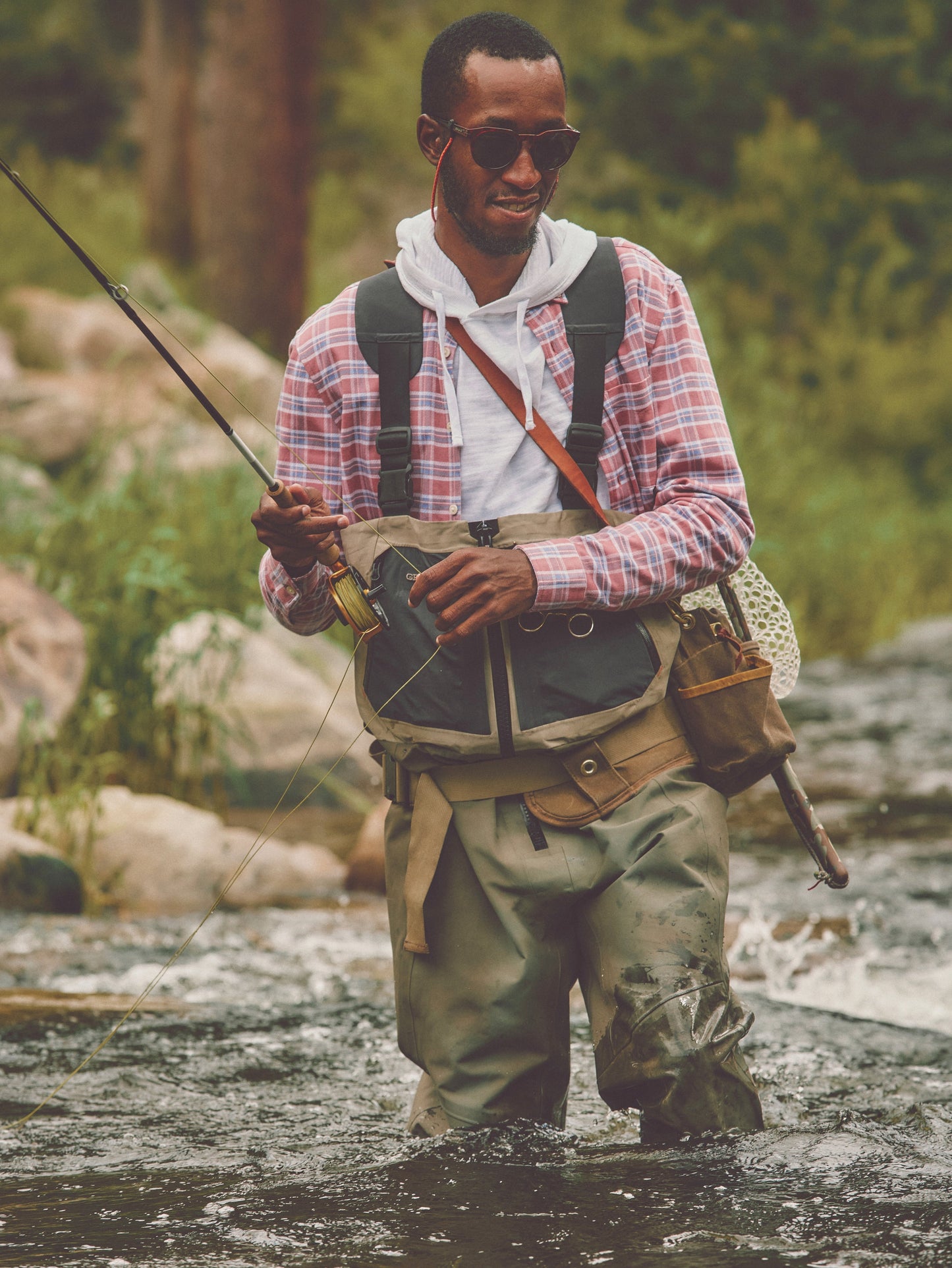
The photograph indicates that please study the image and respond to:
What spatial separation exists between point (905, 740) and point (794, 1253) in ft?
20.2

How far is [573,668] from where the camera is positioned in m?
2.69

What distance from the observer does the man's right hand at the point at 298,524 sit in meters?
2.66

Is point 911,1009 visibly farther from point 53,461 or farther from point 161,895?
point 53,461

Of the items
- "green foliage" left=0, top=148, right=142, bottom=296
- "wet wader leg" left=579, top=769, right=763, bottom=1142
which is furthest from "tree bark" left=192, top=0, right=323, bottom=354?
"wet wader leg" left=579, top=769, right=763, bottom=1142

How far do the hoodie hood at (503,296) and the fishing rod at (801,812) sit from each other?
0.59m

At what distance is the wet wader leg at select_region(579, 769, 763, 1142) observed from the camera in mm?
2621

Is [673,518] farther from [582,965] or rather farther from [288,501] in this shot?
[582,965]

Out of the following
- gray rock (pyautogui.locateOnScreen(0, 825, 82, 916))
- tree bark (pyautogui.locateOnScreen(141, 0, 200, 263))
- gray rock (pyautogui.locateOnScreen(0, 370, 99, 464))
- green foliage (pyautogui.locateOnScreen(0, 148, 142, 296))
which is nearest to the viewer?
gray rock (pyautogui.locateOnScreen(0, 825, 82, 916))

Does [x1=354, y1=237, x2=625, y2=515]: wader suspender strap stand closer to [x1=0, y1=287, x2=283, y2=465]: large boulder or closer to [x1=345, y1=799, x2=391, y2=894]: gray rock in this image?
[x1=345, y1=799, x2=391, y2=894]: gray rock

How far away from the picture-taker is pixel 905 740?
8.37 metres

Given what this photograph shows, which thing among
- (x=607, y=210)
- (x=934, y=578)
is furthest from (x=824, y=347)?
(x=934, y=578)

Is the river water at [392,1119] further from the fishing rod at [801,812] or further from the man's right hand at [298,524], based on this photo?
the man's right hand at [298,524]

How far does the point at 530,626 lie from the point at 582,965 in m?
0.61

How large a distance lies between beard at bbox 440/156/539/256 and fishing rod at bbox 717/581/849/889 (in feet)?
2.42
